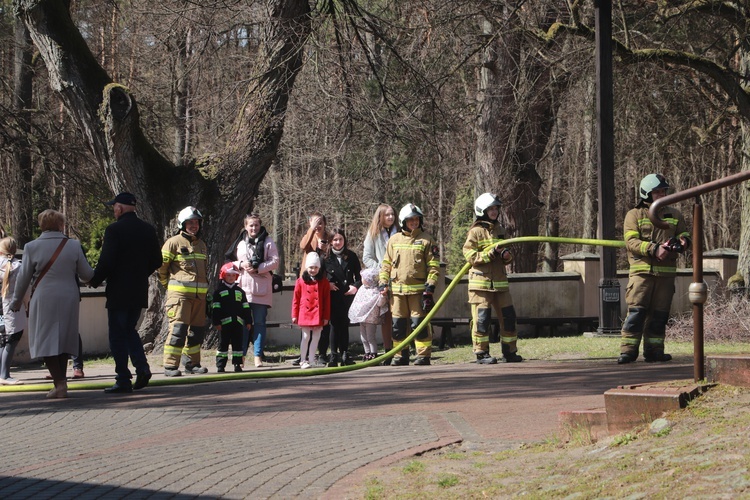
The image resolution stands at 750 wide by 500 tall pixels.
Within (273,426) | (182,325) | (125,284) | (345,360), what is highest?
(125,284)

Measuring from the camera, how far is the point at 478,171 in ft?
66.4

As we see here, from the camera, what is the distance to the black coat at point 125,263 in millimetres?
10688

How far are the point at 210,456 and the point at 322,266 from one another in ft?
21.5

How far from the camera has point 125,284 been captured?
1070 cm

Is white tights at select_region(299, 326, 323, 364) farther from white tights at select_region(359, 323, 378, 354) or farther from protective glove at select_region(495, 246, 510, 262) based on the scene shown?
protective glove at select_region(495, 246, 510, 262)

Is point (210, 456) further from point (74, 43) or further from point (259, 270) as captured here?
point (74, 43)

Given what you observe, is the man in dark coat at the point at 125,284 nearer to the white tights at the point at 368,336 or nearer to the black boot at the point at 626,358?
the white tights at the point at 368,336

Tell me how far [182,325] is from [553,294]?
9161mm

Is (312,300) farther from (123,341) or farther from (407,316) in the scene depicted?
(123,341)

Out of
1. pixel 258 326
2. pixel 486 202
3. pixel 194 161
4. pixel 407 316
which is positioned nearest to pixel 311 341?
pixel 258 326

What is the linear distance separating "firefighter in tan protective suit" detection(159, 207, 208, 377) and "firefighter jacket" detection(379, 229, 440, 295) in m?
2.40

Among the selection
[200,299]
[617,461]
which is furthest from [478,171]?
[617,461]

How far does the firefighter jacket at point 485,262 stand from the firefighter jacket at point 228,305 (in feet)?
9.20

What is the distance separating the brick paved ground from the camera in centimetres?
632
